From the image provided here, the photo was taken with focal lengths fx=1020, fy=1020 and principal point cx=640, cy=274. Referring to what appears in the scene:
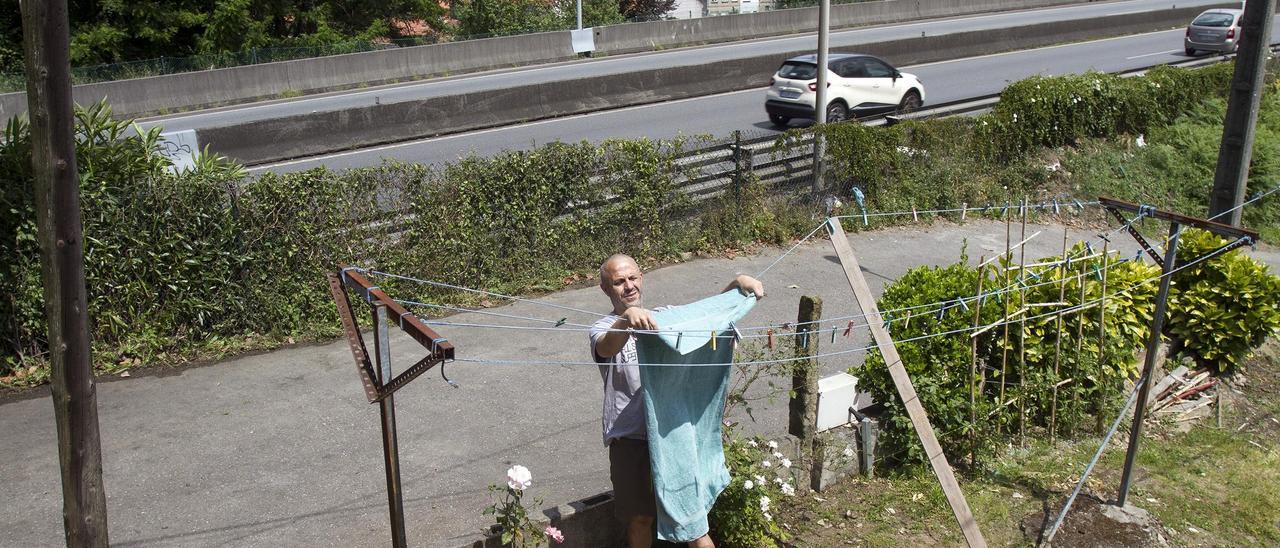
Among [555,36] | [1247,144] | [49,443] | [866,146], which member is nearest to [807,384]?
[49,443]

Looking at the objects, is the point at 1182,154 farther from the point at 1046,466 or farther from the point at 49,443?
the point at 49,443

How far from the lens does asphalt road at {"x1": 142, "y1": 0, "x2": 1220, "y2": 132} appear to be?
79.4 ft

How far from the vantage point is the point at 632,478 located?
516cm

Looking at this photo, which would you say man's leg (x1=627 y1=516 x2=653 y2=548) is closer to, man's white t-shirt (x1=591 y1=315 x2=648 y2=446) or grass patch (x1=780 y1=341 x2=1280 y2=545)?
man's white t-shirt (x1=591 y1=315 x2=648 y2=446)

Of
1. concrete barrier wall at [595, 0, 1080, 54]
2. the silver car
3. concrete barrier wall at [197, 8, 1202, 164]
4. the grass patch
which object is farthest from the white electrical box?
the silver car

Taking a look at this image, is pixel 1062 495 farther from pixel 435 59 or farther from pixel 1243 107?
pixel 435 59

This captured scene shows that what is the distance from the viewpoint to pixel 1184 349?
9.32 m

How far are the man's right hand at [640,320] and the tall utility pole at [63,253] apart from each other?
7.51 ft

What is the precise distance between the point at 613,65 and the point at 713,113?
990 centimetres

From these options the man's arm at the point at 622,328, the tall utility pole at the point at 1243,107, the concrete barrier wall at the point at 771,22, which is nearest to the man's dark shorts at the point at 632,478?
the man's arm at the point at 622,328

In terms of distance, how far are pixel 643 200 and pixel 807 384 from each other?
19.7ft

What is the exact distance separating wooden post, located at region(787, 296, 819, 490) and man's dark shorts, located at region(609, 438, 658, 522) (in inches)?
57.5

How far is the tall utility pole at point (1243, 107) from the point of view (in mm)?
10445

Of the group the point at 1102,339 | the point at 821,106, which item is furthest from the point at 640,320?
the point at 821,106
